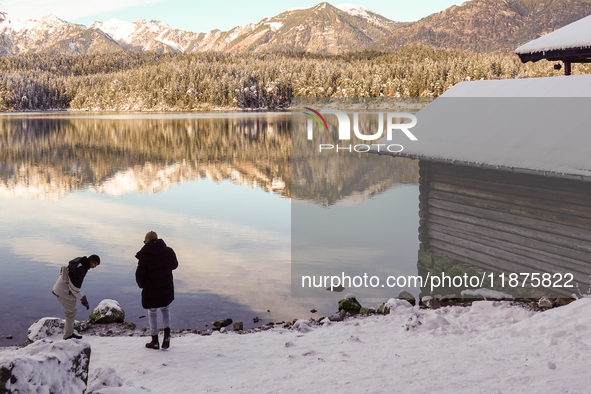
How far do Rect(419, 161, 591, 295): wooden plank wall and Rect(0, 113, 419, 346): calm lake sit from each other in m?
2.19

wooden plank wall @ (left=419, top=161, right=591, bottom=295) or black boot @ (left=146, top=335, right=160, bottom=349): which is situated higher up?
wooden plank wall @ (left=419, top=161, right=591, bottom=295)

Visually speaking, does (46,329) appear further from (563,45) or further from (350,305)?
(563,45)

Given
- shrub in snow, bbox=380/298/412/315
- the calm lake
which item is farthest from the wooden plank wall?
shrub in snow, bbox=380/298/412/315

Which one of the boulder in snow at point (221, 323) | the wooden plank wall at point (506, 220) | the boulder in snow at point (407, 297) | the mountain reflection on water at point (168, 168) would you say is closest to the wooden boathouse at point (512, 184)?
the wooden plank wall at point (506, 220)

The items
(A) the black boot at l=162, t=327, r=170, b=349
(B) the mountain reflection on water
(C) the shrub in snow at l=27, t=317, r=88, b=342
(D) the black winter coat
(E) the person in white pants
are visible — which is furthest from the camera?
(B) the mountain reflection on water

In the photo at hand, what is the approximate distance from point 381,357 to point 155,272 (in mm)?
3759

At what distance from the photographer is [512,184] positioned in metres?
12.0

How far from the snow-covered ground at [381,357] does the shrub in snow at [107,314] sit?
1.00m

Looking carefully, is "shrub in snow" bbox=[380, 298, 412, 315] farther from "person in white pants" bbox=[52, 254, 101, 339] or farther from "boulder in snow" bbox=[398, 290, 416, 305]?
"person in white pants" bbox=[52, 254, 101, 339]

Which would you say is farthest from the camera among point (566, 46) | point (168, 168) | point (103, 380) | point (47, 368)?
point (168, 168)

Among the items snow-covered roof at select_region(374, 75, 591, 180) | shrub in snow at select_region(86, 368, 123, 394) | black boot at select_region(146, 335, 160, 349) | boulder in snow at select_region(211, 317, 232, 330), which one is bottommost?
boulder in snow at select_region(211, 317, 232, 330)

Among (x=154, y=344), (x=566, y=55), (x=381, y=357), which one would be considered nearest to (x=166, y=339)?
(x=154, y=344)

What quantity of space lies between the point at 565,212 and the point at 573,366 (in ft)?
15.9

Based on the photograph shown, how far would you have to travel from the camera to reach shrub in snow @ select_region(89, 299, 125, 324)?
11188mm
